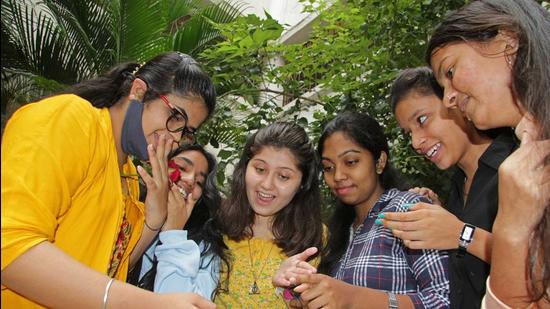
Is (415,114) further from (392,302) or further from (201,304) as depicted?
(201,304)

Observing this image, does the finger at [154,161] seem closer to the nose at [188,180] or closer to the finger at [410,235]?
the nose at [188,180]

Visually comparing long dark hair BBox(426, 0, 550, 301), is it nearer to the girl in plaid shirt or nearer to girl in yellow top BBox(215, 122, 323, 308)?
the girl in plaid shirt

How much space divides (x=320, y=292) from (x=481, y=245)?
596 mm

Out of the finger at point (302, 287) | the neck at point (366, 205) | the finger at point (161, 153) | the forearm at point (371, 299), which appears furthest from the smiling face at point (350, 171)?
the finger at point (161, 153)

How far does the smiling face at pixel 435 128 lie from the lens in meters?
2.35

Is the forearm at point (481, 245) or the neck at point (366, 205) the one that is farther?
the neck at point (366, 205)

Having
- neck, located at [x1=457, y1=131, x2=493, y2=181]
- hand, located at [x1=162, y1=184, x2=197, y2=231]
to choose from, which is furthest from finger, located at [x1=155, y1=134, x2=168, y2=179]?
neck, located at [x1=457, y1=131, x2=493, y2=181]

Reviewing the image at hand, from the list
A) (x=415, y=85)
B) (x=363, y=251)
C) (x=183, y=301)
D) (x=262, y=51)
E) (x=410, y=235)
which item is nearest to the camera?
(x=183, y=301)

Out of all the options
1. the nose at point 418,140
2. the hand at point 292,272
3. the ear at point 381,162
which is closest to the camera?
the hand at point 292,272

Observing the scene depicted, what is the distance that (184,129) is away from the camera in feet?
6.77

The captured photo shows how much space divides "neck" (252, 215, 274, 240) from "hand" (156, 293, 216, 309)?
1.25m

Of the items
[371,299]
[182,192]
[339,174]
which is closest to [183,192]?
[182,192]

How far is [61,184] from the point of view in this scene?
4.44 ft

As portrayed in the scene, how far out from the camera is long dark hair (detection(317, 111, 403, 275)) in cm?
274
